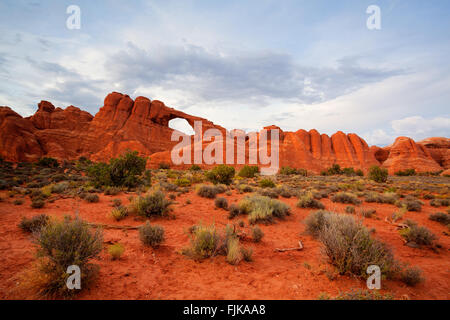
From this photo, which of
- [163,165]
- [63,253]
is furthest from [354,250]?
[163,165]

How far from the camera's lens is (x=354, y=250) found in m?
3.39

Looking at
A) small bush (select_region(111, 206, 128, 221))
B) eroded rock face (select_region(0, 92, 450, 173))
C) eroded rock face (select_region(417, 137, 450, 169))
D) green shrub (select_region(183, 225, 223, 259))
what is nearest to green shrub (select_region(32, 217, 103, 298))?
green shrub (select_region(183, 225, 223, 259))

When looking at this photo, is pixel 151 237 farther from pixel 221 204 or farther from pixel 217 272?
pixel 221 204

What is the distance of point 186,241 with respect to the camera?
528cm

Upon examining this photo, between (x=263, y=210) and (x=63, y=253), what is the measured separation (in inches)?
232

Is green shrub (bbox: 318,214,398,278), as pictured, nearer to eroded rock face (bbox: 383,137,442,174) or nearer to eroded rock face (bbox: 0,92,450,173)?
eroded rock face (bbox: 0,92,450,173)

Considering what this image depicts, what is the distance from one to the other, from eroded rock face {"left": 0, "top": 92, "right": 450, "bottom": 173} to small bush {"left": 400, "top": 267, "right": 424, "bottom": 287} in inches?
1589

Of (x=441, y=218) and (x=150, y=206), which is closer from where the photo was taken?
(x=150, y=206)

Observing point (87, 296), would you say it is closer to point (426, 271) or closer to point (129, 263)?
point (129, 263)

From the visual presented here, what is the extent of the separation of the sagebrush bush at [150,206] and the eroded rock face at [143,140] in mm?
34423

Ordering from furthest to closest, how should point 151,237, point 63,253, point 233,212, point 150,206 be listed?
1. point 233,212
2. point 150,206
3. point 151,237
4. point 63,253

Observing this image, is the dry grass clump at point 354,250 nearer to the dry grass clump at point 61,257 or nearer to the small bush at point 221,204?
the dry grass clump at point 61,257

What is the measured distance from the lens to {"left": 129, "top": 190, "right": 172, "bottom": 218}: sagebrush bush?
7.04m

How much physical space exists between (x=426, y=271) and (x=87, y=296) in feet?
20.0
